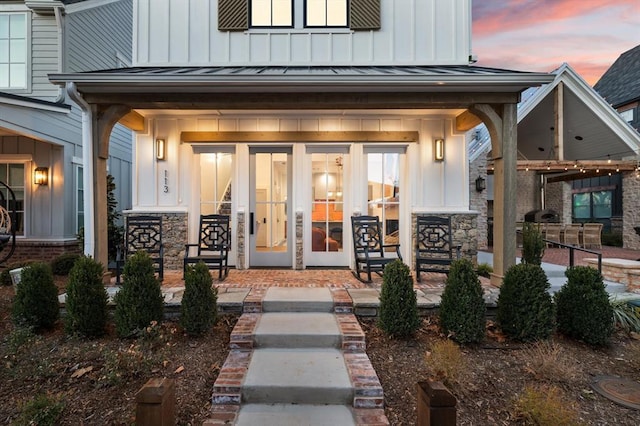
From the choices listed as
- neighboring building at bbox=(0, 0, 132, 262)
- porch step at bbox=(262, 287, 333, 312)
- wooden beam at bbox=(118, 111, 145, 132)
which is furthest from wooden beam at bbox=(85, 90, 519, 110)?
neighboring building at bbox=(0, 0, 132, 262)

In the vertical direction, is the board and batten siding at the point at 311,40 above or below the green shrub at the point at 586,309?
above

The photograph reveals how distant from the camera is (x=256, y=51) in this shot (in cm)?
584

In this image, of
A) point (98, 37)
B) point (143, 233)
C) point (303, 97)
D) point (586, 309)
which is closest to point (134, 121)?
point (143, 233)

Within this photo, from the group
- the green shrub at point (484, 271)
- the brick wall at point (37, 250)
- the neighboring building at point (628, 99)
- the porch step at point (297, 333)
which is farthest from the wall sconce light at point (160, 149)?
the neighboring building at point (628, 99)

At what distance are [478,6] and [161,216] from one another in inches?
657

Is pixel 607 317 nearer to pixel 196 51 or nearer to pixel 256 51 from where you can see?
pixel 256 51

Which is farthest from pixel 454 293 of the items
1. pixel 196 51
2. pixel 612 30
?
pixel 612 30

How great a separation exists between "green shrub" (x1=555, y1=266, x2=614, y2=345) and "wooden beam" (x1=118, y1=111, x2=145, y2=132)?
6236 millimetres

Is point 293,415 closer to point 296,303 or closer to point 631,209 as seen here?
point 296,303

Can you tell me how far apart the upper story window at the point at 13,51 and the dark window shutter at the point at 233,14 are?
4853 millimetres

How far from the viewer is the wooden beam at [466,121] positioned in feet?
17.0

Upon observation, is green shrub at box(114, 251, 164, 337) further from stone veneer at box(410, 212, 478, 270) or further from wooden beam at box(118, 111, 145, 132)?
stone veneer at box(410, 212, 478, 270)

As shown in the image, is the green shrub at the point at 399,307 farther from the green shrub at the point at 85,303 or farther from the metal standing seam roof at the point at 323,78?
the green shrub at the point at 85,303

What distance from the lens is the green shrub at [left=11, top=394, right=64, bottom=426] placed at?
2258 mm
